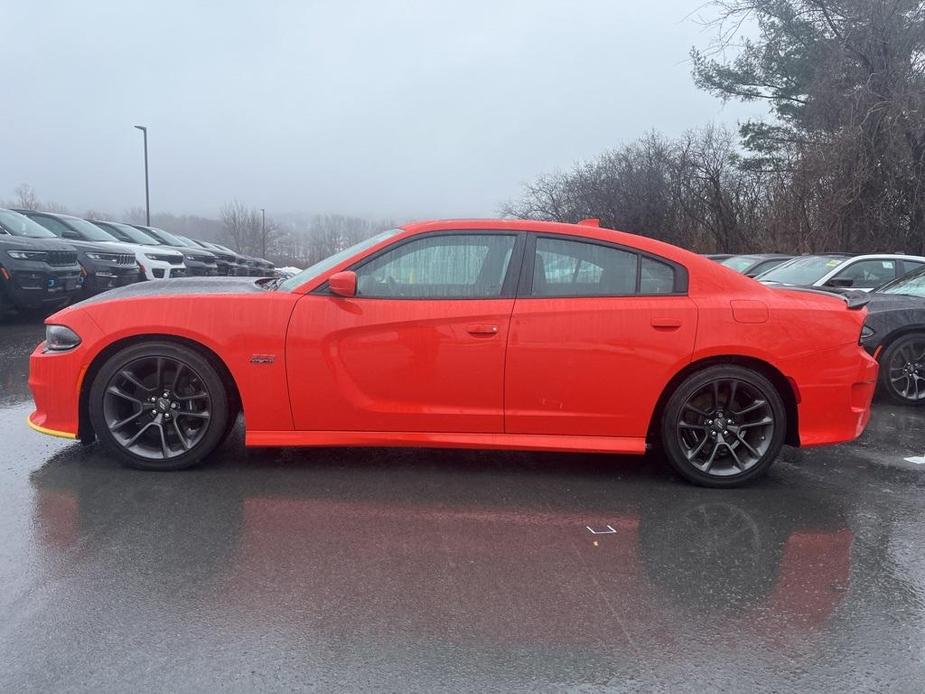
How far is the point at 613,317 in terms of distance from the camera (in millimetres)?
4219

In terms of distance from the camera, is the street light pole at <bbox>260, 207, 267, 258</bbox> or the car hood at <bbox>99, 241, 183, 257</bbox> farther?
the street light pole at <bbox>260, 207, 267, 258</bbox>

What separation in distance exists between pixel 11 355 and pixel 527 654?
7590 millimetres

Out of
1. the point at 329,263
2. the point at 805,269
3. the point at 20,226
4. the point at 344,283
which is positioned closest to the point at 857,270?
the point at 805,269

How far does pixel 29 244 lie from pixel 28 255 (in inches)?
7.6

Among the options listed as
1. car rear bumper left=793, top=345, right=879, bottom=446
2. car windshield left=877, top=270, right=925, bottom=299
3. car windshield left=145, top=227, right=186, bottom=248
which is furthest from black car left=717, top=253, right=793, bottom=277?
car windshield left=145, top=227, right=186, bottom=248

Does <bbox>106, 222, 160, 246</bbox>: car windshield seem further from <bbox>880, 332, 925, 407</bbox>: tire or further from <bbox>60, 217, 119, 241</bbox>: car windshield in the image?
<bbox>880, 332, 925, 407</bbox>: tire

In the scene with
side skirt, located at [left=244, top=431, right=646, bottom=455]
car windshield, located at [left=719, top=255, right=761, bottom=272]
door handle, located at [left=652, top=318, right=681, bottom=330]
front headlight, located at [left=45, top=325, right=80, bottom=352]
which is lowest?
side skirt, located at [left=244, top=431, right=646, bottom=455]

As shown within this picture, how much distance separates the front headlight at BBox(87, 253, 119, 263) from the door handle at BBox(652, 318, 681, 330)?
35.8ft

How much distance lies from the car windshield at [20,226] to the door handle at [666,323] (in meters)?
9.93

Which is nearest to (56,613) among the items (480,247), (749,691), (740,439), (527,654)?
(527,654)

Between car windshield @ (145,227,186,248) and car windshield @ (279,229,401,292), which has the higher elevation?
car windshield @ (145,227,186,248)

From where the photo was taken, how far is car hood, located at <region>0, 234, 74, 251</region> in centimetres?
994

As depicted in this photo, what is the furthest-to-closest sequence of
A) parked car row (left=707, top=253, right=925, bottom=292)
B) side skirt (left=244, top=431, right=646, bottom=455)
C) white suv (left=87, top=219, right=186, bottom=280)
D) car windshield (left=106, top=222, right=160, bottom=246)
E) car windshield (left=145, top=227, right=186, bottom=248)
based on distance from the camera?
1. car windshield (left=145, top=227, right=186, bottom=248)
2. car windshield (left=106, top=222, right=160, bottom=246)
3. white suv (left=87, top=219, right=186, bottom=280)
4. parked car row (left=707, top=253, right=925, bottom=292)
5. side skirt (left=244, top=431, right=646, bottom=455)

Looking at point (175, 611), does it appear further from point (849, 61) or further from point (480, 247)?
point (849, 61)
